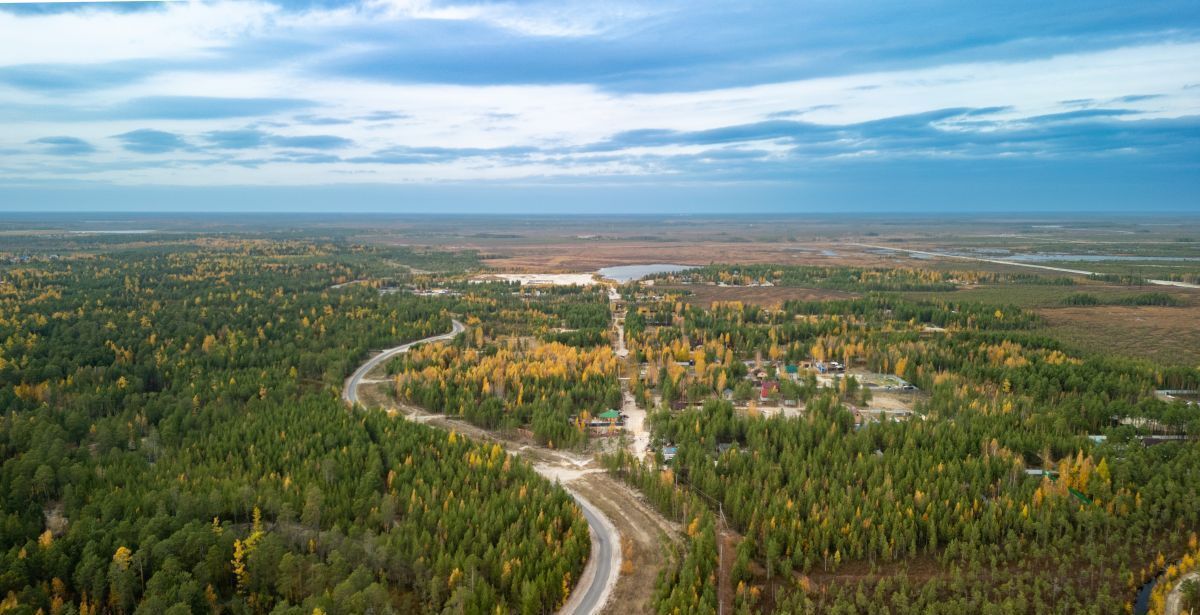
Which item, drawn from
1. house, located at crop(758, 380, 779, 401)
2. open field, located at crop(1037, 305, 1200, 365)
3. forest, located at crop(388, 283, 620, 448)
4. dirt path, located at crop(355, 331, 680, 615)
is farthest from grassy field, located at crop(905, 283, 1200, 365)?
dirt path, located at crop(355, 331, 680, 615)

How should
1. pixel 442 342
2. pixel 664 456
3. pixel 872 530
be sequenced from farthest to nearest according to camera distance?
pixel 442 342, pixel 664 456, pixel 872 530

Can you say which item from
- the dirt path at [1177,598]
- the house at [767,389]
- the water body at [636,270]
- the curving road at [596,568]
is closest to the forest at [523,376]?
the curving road at [596,568]

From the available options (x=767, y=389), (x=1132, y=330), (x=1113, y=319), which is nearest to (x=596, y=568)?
(x=767, y=389)

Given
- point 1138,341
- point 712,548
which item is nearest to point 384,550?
point 712,548

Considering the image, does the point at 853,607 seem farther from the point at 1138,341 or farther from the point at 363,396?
the point at 1138,341

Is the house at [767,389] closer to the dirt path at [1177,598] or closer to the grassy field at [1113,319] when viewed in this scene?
the dirt path at [1177,598]

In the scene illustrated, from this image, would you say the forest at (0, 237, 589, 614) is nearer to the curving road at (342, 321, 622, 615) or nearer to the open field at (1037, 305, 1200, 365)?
the curving road at (342, 321, 622, 615)

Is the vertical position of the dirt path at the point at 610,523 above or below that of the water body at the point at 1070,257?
below

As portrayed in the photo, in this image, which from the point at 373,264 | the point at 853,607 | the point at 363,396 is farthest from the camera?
the point at 373,264
